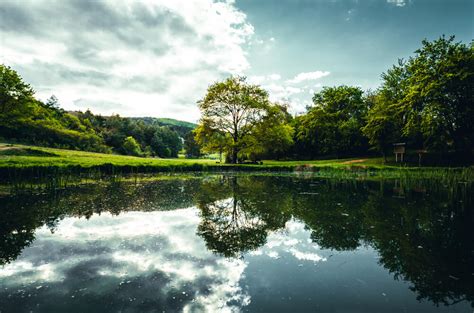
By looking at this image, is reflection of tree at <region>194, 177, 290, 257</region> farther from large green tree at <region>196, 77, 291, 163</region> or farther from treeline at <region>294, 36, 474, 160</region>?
treeline at <region>294, 36, 474, 160</region>

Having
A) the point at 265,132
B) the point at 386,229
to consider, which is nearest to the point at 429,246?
the point at 386,229

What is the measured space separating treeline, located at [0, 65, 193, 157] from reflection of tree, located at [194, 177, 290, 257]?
1448 inches

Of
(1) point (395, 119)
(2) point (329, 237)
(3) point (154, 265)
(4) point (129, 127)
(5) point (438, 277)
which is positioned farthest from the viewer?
(4) point (129, 127)

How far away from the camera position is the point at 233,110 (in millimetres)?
37688

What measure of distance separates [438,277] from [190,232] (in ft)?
15.3

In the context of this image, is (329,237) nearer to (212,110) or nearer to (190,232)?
(190,232)

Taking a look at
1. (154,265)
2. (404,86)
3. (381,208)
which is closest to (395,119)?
(404,86)

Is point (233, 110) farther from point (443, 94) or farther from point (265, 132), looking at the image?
point (443, 94)

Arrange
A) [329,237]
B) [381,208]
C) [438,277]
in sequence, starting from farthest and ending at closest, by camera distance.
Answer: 1. [381,208]
2. [329,237]
3. [438,277]

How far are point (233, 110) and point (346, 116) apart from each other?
1031 inches

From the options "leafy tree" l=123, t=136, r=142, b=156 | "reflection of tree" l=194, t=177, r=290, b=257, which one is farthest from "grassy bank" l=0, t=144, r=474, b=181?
"leafy tree" l=123, t=136, r=142, b=156

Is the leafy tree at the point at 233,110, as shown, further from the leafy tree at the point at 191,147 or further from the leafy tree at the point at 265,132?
the leafy tree at the point at 191,147

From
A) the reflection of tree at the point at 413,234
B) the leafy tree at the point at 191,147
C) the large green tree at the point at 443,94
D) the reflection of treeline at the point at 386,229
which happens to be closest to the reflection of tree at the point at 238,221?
the reflection of treeline at the point at 386,229

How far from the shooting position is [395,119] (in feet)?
131
